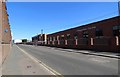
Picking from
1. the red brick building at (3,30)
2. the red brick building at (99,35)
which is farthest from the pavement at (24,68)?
the red brick building at (99,35)

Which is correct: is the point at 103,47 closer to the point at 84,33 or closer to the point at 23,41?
the point at 84,33

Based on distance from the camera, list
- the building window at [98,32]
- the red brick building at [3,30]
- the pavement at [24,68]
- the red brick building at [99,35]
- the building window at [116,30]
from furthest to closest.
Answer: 1. the building window at [98,32]
2. the building window at [116,30]
3. the red brick building at [99,35]
4. the red brick building at [3,30]
5. the pavement at [24,68]

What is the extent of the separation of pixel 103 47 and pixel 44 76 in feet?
79.4

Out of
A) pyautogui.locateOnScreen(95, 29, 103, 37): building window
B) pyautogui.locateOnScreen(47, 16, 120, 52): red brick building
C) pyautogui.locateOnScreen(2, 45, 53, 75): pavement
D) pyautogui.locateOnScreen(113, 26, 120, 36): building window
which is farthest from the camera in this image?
pyautogui.locateOnScreen(95, 29, 103, 37): building window

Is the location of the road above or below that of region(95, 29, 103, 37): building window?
below

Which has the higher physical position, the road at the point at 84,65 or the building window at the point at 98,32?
the building window at the point at 98,32

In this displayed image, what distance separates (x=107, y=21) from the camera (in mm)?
45438

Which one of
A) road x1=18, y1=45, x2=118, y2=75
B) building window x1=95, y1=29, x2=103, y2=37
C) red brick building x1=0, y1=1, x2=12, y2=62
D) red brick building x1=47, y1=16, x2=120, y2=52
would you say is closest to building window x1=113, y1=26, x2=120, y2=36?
red brick building x1=47, y1=16, x2=120, y2=52

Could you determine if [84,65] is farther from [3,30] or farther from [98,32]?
[98,32]

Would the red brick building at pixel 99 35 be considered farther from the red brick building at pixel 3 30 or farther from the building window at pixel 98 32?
the red brick building at pixel 3 30

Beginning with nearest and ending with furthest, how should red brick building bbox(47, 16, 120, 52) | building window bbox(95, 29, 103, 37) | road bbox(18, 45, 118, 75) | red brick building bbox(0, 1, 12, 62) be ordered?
road bbox(18, 45, 118, 75)
red brick building bbox(0, 1, 12, 62)
red brick building bbox(47, 16, 120, 52)
building window bbox(95, 29, 103, 37)

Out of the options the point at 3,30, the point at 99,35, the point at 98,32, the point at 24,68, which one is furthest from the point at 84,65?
the point at 98,32

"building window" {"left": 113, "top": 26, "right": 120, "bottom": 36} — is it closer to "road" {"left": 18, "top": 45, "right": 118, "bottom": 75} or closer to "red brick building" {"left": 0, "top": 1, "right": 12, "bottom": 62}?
"road" {"left": 18, "top": 45, "right": 118, "bottom": 75}

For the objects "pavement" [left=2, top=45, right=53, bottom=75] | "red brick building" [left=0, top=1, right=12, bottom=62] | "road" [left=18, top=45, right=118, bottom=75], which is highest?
"red brick building" [left=0, top=1, right=12, bottom=62]
